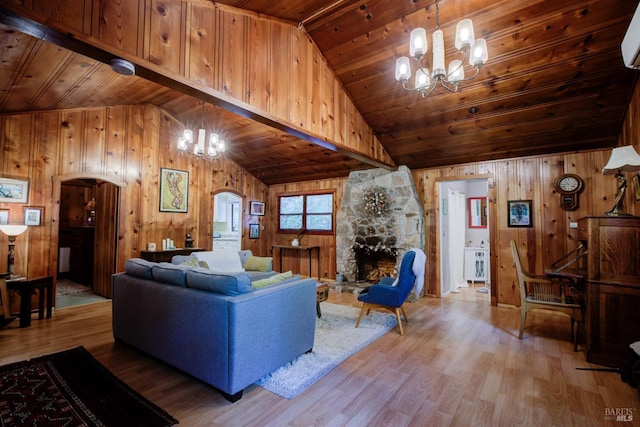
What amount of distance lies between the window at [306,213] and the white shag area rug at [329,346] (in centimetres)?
267

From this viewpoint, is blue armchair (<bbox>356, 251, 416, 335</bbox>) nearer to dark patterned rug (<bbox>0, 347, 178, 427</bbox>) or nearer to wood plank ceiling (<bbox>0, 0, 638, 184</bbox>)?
wood plank ceiling (<bbox>0, 0, 638, 184</bbox>)

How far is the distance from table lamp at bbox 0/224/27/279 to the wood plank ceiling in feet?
5.05

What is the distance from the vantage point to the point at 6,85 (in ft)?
10.0

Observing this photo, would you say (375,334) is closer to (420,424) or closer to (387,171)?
(420,424)

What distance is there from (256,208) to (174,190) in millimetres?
2260

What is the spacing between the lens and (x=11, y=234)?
12.3ft

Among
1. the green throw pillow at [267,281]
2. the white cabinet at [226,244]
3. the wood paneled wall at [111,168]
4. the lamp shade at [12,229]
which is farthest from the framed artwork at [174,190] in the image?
the green throw pillow at [267,281]

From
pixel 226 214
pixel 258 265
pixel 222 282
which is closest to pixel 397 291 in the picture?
pixel 222 282

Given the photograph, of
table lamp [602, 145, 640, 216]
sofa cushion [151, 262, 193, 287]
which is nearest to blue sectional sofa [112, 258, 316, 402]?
sofa cushion [151, 262, 193, 287]

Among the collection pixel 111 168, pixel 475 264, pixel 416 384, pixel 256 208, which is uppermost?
pixel 111 168

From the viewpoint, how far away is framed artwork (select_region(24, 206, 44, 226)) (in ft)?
13.6

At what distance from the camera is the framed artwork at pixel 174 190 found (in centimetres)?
567

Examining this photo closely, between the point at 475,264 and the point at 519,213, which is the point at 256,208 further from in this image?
the point at 519,213

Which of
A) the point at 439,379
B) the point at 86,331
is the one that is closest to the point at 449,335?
the point at 439,379
